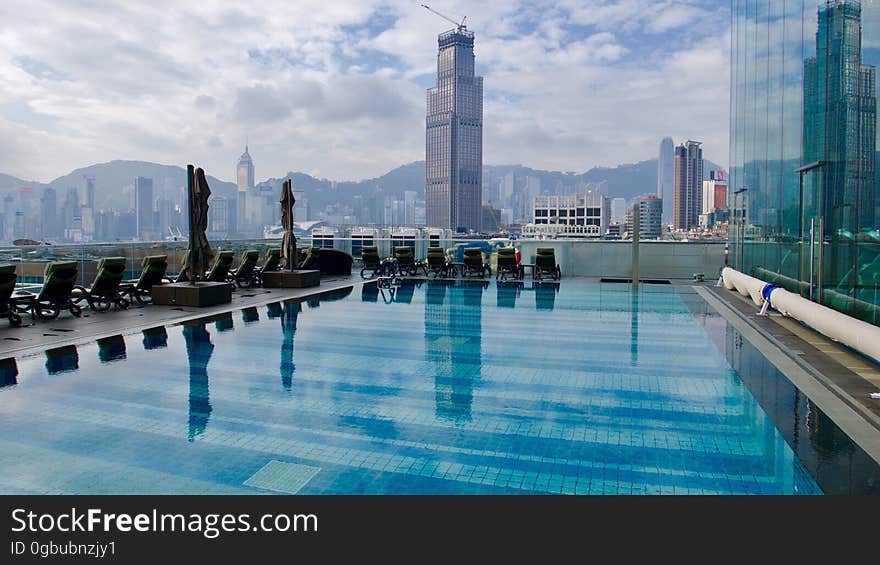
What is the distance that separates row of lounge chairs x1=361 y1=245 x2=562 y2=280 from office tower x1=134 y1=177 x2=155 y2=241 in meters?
10.5

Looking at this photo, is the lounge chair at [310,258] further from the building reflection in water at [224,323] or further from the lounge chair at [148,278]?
the building reflection in water at [224,323]

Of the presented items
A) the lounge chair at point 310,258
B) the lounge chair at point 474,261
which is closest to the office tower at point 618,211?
the lounge chair at point 474,261

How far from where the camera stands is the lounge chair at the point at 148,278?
458 inches

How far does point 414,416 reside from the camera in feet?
17.0

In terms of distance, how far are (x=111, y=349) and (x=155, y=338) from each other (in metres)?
Answer: 0.80

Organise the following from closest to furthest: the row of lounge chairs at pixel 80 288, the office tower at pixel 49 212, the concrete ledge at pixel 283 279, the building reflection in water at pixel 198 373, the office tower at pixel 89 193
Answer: the building reflection in water at pixel 198 373, the row of lounge chairs at pixel 80 288, the concrete ledge at pixel 283 279, the office tower at pixel 49 212, the office tower at pixel 89 193

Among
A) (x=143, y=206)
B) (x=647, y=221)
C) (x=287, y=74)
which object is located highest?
(x=287, y=74)

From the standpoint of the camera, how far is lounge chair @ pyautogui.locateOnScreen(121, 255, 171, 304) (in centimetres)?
1162

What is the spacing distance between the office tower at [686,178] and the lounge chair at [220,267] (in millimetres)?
20484

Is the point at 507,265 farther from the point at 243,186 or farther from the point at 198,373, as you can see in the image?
the point at 243,186

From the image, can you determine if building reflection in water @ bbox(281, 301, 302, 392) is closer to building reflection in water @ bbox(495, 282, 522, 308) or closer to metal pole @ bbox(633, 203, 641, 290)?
building reflection in water @ bbox(495, 282, 522, 308)

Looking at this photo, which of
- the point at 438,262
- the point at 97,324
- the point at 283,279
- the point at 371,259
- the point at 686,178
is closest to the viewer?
the point at 97,324

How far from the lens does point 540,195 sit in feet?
190

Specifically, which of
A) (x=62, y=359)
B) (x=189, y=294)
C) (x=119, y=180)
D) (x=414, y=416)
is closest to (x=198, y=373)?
(x=62, y=359)
